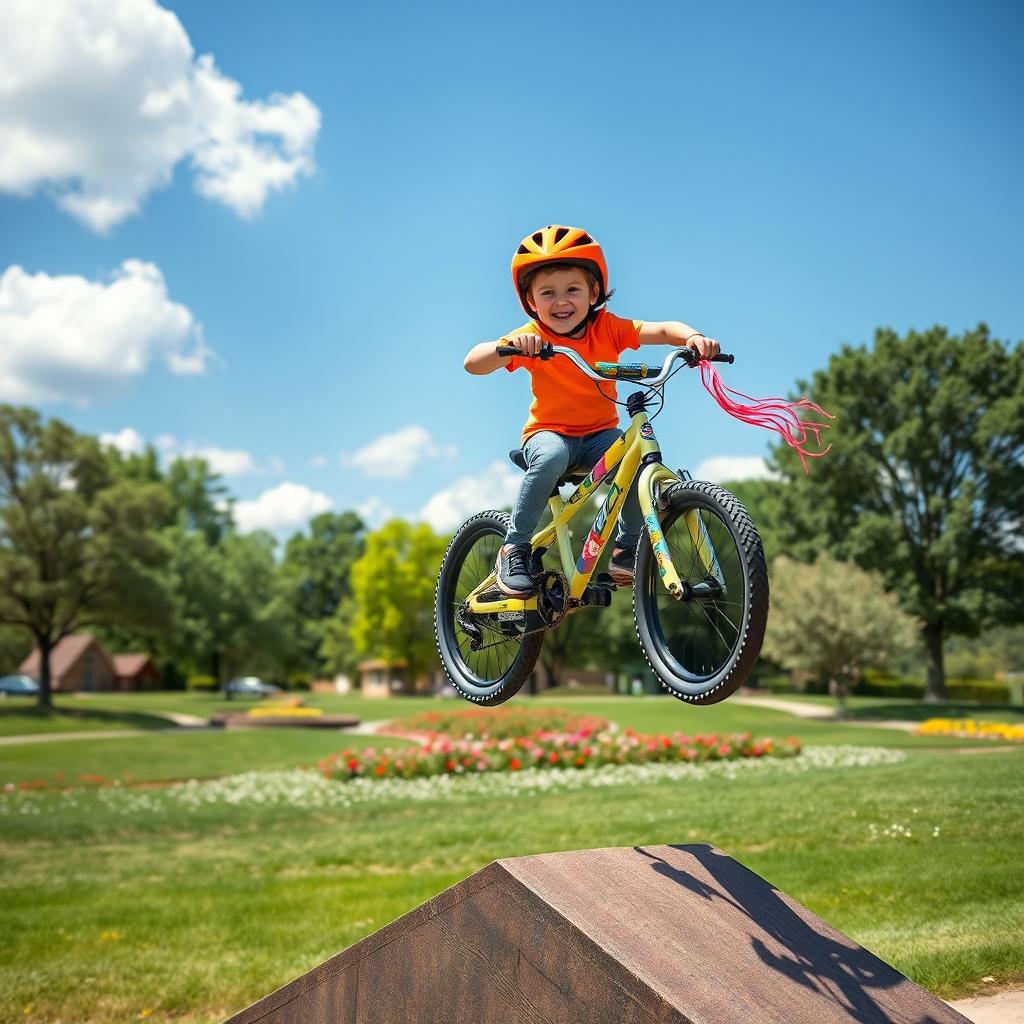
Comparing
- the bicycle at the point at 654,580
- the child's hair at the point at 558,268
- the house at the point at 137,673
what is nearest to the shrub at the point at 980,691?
the bicycle at the point at 654,580

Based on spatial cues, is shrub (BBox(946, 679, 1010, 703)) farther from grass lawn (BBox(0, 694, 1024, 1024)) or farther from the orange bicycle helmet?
the orange bicycle helmet

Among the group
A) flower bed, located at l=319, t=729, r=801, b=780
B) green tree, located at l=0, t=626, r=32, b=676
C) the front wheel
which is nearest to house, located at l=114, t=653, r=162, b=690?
green tree, located at l=0, t=626, r=32, b=676

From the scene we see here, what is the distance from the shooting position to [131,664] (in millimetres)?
92750

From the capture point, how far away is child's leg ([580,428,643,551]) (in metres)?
4.53

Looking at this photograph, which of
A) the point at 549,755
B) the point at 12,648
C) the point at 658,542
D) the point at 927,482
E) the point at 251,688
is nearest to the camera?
the point at 658,542

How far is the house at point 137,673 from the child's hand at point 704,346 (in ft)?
308

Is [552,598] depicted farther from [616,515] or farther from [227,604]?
[227,604]

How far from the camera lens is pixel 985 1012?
218 inches

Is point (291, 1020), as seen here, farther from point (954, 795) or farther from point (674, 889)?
point (954, 795)

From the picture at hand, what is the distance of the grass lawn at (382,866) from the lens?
7.46 metres

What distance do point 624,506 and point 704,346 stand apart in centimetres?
79

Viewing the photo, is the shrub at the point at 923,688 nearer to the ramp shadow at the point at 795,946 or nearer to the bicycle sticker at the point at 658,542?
the ramp shadow at the point at 795,946

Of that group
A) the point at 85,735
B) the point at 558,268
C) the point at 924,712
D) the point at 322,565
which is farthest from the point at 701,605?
the point at 322,565

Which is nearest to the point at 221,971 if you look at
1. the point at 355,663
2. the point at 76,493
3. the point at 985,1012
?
the point at 985,1012
